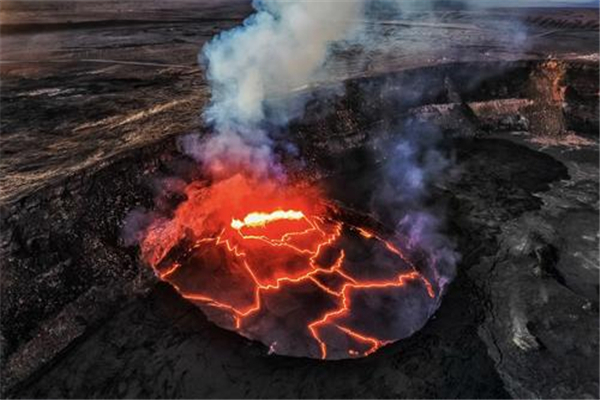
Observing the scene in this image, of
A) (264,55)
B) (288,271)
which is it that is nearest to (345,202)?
(288,271)

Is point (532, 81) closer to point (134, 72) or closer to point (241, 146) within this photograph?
point (241, 146)

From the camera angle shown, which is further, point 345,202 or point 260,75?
point 260,75

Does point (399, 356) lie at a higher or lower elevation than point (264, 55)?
lower

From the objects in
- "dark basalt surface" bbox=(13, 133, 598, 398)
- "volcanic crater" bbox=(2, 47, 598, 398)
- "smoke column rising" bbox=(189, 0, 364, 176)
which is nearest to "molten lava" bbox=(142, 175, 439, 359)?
"volcanic crater" bbox=(2, 47, 598, 398)

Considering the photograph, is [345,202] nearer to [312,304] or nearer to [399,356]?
[312,304]

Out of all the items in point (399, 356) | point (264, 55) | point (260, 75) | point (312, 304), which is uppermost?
point (264, 55)

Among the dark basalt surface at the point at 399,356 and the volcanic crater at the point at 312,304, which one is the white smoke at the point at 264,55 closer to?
the volcanic crater at the point at 312,304

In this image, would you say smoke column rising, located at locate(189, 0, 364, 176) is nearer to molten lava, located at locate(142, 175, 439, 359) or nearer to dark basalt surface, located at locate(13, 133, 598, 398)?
molten lava, located at locate(142, 175, 439, 359)

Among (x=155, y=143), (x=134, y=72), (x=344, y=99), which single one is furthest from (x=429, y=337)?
(x=134, y=72)
